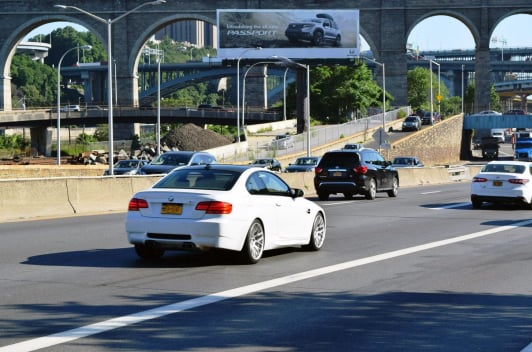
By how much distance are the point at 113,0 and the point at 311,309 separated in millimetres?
107123

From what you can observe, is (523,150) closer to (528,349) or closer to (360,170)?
(360,170)

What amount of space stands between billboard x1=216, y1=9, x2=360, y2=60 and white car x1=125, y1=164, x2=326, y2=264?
87.1m

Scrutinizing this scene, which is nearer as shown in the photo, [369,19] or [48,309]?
[48,309]

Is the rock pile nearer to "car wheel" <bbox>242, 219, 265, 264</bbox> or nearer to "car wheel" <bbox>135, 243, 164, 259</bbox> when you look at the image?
"car wheel" <bbox>135, 243, 164, 259</bbox>

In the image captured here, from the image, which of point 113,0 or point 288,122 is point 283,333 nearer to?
point 288,122

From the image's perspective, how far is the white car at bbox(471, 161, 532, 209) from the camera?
A: 28281 millimetres

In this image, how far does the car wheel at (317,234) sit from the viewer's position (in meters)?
16.7

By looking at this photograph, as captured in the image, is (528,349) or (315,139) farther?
(315,139)

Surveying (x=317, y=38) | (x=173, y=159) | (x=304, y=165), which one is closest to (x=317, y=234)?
(x=173, y=159)

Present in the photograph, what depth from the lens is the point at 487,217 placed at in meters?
25.2

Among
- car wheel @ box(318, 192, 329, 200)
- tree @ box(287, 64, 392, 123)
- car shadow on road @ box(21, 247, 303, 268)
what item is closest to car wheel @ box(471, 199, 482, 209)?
car wheel @ box(318, 192, 329, 200)

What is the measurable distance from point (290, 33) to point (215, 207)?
9014 centimetres

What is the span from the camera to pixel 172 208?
1431 cm

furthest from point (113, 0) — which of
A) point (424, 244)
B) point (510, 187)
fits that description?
point (424, 244)
